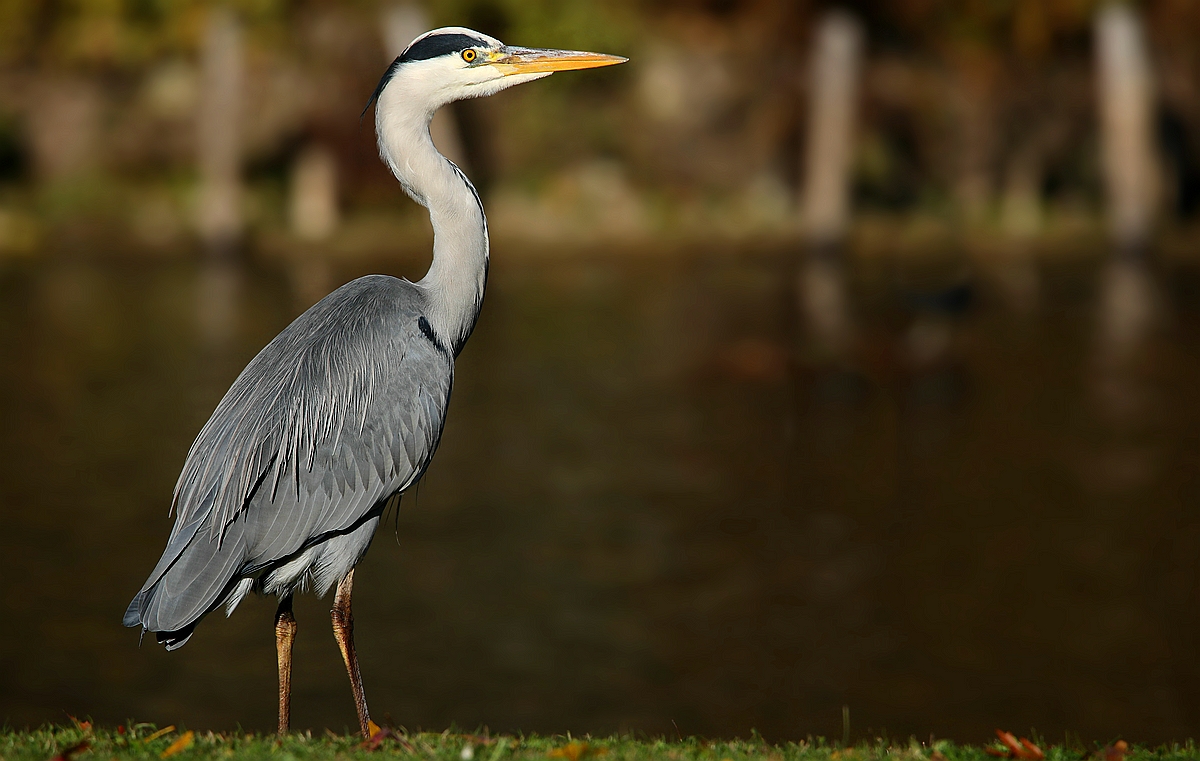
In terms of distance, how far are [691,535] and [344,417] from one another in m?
6.06

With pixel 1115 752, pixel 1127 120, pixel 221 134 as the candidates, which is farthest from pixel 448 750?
pixel 1127 120

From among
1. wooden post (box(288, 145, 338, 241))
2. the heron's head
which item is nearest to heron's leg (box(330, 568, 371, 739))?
the heron's head

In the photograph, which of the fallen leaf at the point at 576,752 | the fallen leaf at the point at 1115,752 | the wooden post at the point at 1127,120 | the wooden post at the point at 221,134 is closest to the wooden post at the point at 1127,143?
the wooden post at the point at 1127,120

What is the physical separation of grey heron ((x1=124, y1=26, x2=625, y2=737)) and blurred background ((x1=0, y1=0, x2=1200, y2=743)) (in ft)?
9.37

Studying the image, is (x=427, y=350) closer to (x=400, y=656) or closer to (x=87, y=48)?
(x=400, y=656)

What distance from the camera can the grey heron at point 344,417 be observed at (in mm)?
5121

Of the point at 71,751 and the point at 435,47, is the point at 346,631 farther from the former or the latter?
the point at 435,47

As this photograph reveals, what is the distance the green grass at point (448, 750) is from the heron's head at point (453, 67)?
257 cm

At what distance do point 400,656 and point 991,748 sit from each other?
16.3ft

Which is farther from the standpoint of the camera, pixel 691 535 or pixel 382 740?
pixel 691 535

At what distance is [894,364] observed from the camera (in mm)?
16672

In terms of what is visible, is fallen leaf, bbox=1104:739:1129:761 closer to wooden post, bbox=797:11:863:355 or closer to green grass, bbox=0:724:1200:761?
green grass, bbox=0:724:1200:761

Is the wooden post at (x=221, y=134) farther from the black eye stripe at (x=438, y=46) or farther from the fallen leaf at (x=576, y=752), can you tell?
the fallen leaf at (x=576, y=752)

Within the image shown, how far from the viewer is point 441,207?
572 cm
